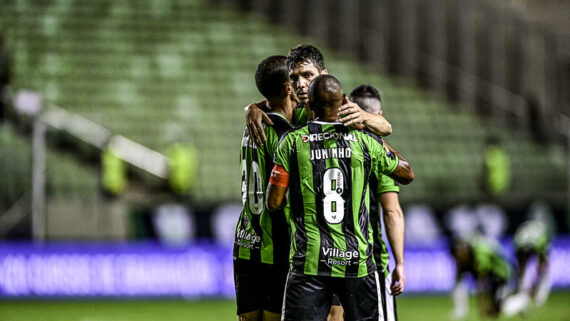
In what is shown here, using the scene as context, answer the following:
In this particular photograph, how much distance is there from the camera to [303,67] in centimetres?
425

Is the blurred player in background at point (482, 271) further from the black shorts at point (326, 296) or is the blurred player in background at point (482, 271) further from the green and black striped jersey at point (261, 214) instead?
the black shorts at point (326, 296)

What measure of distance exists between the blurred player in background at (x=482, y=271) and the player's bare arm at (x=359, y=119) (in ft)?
21.6

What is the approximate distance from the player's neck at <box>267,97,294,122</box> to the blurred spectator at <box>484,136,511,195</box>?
344 inches

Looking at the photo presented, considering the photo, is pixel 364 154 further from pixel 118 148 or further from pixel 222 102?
pixel 222 102

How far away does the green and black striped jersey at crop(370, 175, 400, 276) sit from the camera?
4.54 metres

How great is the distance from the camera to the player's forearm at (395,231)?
457cm

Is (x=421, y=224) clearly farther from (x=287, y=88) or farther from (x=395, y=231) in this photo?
(x=287, y=88)

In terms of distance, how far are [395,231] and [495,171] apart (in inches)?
338

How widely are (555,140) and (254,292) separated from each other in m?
11.7

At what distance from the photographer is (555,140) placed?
15.0 meters

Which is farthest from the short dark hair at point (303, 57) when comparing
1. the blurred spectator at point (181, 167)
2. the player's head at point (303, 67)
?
the blurred spectator at point (181, 167)

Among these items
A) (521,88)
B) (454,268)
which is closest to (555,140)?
(521,88)

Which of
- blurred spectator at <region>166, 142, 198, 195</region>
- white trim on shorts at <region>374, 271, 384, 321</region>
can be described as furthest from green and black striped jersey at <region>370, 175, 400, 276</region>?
blurred spectator at <region>166, 142, 198, 195</region>

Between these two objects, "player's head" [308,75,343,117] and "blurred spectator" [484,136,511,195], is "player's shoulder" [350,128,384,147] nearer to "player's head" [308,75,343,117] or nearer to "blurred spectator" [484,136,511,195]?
"player's head" [308,75,343,117]
